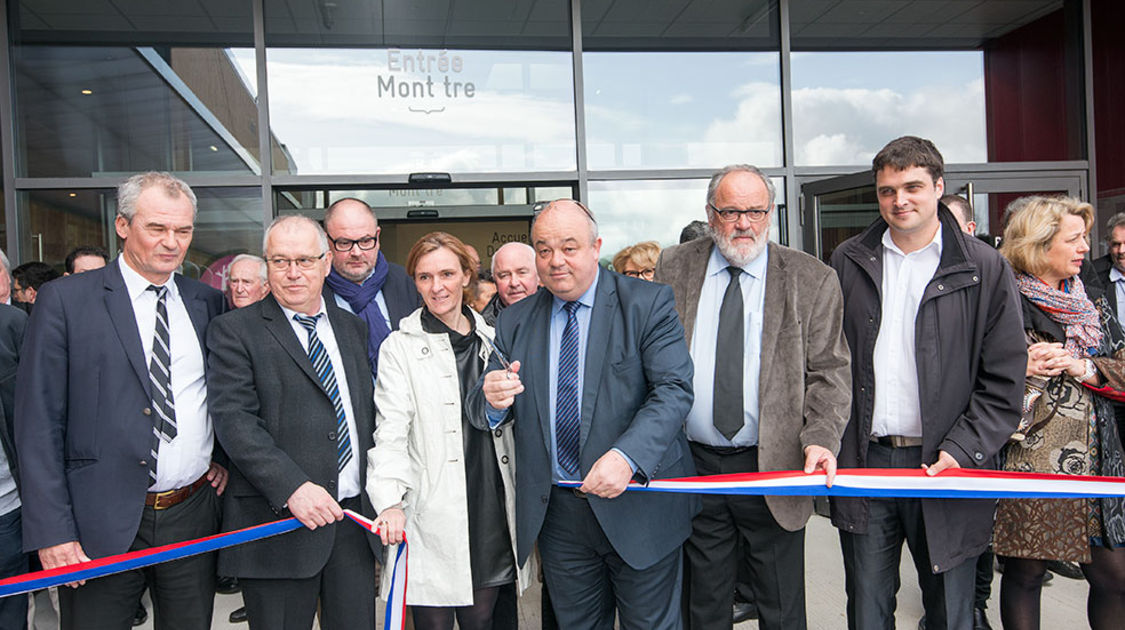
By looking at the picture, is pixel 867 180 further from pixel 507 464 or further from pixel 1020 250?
pixel 507 464

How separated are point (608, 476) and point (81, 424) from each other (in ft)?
5.57

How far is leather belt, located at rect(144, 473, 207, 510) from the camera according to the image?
8.08 ft

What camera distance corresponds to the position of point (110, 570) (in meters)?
2.35

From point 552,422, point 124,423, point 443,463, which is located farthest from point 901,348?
point 124,423

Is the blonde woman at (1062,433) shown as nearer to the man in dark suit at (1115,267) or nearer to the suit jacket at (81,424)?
the man in dark suit at (1115,267)

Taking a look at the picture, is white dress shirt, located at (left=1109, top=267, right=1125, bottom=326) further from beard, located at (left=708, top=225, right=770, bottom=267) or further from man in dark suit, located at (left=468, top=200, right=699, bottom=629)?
man in dark suit, located at (left=468, top=200, right=699, bottom=629)

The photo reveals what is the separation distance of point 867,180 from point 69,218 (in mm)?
6705

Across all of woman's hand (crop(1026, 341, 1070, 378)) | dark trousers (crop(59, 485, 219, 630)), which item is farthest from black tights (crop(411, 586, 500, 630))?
woman's hand (crop(1026, 341, 1070, 378))

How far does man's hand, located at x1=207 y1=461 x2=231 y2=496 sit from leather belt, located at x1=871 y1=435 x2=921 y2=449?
94.5 inches

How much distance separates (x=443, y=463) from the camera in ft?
8.40

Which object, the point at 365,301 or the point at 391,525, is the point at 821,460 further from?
the point at 365,301

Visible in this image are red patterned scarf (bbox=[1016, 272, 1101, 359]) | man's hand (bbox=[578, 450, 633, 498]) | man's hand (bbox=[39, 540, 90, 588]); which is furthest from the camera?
red patterned scarf (bbox=[1016, 272, 1101, 359])

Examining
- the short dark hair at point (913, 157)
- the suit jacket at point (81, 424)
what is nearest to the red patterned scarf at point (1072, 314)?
the short dark hair at point (913, 157)

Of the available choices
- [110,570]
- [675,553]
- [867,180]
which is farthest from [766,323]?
[867,180]
